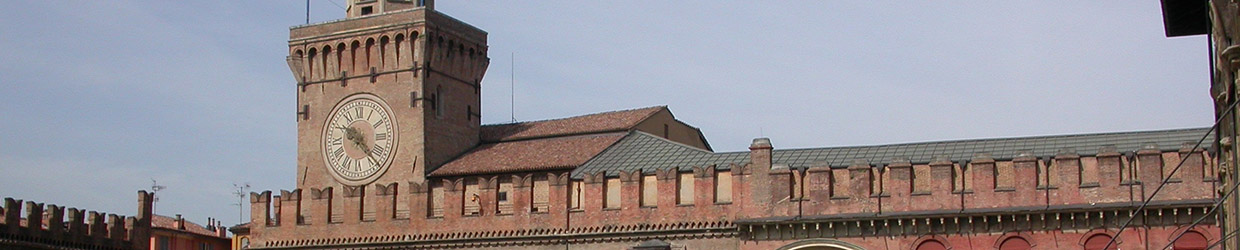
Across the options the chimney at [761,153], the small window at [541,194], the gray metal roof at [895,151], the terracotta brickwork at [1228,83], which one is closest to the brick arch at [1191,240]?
the gray metal roof at [895,151]

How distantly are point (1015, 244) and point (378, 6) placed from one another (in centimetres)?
1858

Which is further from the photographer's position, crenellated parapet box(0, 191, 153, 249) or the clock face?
the clock face

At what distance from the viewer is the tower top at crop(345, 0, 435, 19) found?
146 feet

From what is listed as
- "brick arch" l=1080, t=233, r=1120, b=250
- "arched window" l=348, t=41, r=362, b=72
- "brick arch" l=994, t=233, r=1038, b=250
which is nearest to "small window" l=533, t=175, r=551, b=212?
"arched window" l=348, t=41, r=362, b=72

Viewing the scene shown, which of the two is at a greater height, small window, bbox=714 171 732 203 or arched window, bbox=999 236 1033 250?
Answer: small window, bbox=714 171 732 203

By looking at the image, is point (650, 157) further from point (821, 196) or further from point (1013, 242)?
point (1013, 242)

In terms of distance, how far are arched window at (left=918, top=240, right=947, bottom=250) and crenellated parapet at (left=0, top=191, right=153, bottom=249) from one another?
18764mm

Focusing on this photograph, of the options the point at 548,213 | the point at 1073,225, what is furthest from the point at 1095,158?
the point at 548,213

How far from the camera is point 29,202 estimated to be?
38.5 metres

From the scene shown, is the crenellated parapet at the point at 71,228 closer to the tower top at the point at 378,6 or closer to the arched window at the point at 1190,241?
the tower top at the point at 378,6

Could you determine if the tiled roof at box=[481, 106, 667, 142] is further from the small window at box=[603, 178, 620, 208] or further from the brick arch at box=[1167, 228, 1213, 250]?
the brick arch at box=[1167, 228, 1213, 250]

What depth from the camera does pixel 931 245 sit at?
1321 inches

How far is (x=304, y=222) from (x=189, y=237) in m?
17.3

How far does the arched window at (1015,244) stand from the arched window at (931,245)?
3.72ft
